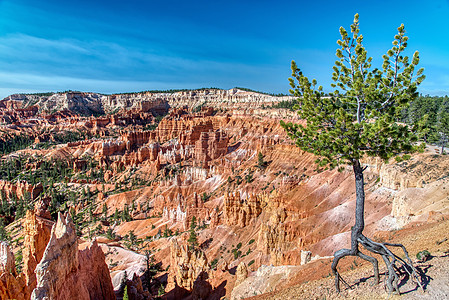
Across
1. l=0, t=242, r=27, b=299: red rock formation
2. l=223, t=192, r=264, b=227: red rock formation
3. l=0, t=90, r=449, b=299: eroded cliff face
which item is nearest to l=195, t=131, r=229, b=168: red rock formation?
l=0, t=90, r=449, b=299: eroded cliff face

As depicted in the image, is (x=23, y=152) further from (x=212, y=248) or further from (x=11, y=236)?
(x=212, y=248)

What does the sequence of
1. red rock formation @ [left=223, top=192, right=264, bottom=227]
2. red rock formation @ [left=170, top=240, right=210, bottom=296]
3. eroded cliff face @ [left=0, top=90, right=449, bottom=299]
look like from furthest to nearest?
red rock formation @ [left=223, top=192, right=264, bottom=227]
red rock formation @ [left=170, top=240, right=210, bottom=296]
eroded cliff face @ [left=0, top=90, right=449, bottom=299]

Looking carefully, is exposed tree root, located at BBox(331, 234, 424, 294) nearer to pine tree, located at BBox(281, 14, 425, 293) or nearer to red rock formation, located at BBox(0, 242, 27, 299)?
pine tree, located at BBox(281, 14, 425, 293)

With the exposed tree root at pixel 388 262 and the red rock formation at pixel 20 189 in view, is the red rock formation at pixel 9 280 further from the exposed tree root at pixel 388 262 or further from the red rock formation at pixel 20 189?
the red rock formation at pixel 20 189

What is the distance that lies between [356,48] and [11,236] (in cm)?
6198

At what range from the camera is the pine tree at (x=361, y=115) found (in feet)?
29.5

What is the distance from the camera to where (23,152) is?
106 metres

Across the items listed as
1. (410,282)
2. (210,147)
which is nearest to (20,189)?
(210,147)

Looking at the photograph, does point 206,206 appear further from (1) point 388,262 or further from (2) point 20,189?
(2) point 20,189

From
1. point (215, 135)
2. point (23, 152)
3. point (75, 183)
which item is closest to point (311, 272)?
point (215, 135)

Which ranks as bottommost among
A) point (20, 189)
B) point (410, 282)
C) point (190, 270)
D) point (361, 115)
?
point (20, 189)

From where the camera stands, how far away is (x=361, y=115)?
34.3 feet

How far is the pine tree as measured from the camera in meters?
8.99

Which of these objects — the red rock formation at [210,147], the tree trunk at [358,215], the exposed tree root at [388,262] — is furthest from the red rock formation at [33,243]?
the red rock formation at [210,147]
